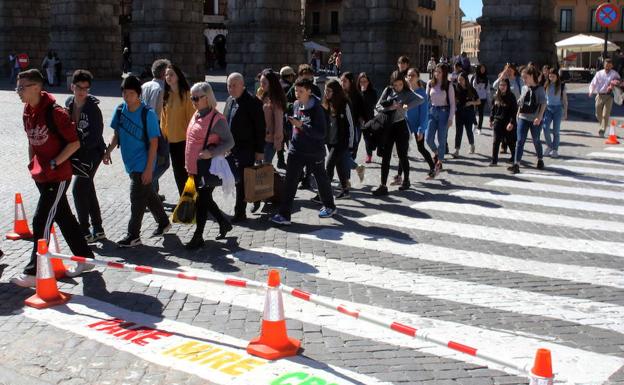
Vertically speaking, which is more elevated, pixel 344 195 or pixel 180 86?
pixel 180 86

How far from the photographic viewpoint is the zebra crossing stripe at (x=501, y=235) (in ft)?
26.9

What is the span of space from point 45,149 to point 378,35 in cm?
2229

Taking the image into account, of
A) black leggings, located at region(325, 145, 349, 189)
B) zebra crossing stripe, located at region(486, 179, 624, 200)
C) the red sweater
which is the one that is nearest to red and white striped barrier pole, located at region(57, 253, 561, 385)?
the red sweater

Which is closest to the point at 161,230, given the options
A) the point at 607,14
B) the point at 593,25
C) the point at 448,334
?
the point at 448,334

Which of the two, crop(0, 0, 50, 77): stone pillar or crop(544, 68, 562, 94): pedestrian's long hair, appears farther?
crop(0, 0, 50, 77): stone pillar

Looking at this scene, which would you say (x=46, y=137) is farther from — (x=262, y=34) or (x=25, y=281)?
(x=262, y=34)

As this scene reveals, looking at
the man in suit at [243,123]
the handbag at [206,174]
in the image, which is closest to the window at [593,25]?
the man in suit at [243,123]

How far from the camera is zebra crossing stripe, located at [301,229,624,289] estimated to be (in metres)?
7.17

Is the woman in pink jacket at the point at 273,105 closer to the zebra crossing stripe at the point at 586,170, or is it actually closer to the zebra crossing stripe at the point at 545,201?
the zebra crossing stripe at the point at 545,201

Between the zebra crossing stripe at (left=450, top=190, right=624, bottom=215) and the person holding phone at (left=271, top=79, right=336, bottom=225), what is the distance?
280 cm

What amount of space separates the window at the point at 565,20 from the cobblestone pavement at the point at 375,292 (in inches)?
2546

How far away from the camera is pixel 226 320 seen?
233 inches

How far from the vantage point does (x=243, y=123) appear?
8.96 metres

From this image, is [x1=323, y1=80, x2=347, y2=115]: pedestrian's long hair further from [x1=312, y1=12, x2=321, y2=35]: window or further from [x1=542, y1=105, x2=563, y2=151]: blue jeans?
[x1=312, y1=12, x2=321, y2=35]: window
